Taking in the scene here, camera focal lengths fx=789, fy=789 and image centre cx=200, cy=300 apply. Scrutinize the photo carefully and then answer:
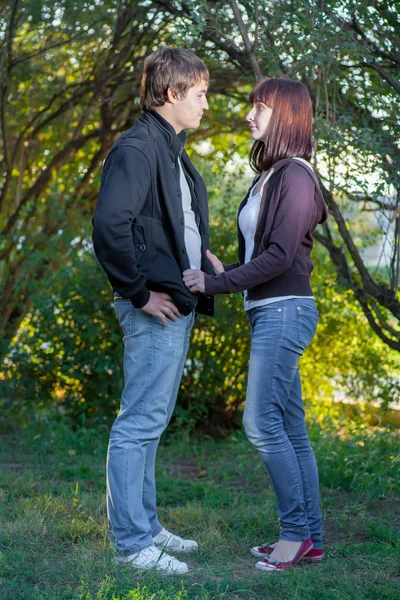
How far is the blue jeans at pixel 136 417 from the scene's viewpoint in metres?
3.03

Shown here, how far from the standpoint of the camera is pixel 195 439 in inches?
235

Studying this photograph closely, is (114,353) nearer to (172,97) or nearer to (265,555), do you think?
(265,555)

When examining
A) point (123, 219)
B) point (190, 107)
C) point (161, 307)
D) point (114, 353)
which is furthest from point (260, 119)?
point (114, 353)

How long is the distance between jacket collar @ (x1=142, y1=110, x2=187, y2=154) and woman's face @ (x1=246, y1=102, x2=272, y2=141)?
31cm

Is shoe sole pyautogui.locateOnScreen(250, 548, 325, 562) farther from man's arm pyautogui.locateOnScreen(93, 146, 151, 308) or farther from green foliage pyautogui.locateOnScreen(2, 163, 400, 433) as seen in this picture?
green foliage pyautogui.locateOnScreen(2, 163, 400, 433)

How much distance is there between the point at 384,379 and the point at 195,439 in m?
1.66

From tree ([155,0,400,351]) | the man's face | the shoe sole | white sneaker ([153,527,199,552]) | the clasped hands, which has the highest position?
tree ([155,0,400,351])

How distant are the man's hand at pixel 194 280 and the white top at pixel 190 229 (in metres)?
0.12

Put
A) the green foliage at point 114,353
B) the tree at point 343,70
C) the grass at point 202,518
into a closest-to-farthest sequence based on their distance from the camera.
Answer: the grass at point 202,518
the tree at point 343,70
the green foliage at point 114,353

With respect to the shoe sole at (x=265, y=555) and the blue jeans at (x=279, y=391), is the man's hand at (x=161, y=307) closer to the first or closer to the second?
the blue jeans at (x=279, y=391)

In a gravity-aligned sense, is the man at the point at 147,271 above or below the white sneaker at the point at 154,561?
above

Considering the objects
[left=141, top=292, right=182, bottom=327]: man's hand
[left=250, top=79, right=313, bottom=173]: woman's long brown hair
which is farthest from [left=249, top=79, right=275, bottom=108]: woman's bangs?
[left=141, top=292, right=182, bottom=327]: man's hand

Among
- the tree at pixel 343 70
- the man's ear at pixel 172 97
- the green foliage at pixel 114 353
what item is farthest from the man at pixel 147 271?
the green foliage at pixel 114 353

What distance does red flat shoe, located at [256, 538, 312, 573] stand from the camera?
3107 mm
